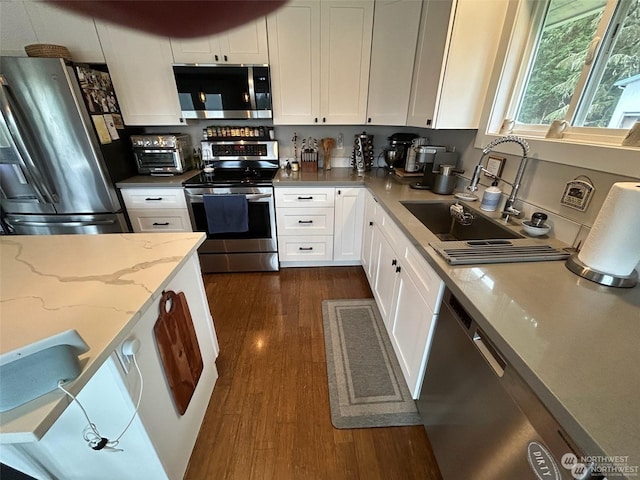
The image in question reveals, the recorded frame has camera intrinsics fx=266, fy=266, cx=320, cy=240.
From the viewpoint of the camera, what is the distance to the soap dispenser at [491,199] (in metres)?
1.43

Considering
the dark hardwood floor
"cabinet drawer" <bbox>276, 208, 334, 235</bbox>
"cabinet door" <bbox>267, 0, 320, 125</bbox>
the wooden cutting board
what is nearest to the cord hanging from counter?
the wooden cutting board

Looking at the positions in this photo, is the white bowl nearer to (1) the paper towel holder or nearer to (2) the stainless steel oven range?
(1) the paper towel holder

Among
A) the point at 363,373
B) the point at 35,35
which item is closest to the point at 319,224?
the point at 363,373

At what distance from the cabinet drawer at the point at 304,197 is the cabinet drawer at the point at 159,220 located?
2.70ft

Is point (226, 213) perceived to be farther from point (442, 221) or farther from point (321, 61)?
point (442, 221)

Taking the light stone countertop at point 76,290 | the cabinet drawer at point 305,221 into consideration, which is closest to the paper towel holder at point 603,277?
the light stone countertop at point 76,290

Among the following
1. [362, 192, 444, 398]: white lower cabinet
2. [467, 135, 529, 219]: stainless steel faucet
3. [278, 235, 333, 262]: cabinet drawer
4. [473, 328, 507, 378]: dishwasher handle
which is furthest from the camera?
[278, 235, 333, 262]: cabinet drawer

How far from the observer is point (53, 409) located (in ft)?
1.63

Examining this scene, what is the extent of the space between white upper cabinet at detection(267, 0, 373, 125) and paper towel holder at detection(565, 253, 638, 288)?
6.29ft

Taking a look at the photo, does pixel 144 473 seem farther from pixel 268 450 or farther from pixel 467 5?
pixel 467 5

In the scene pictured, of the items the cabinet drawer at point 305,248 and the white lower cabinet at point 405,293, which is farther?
the cabinet drawer at point 305,248

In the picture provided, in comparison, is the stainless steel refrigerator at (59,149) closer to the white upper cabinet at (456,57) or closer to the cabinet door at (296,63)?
the cabinet door at (296,63)

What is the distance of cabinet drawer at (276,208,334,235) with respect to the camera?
233 cm

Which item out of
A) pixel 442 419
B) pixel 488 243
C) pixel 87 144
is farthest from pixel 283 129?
pixel 442 419
